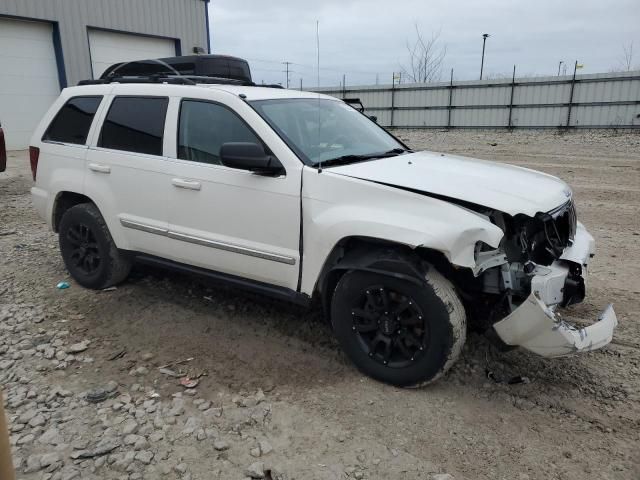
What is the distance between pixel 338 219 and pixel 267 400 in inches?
46.1

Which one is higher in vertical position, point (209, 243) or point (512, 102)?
point (512, 102)

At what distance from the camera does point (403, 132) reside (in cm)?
2433

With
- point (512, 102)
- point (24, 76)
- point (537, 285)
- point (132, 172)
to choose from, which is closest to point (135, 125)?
point (132, 172)

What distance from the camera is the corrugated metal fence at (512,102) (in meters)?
19.8

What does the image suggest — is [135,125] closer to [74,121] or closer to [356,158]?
[74,121]

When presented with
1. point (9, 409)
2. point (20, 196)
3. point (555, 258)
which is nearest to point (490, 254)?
point (555, 258)

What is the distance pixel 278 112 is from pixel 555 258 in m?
2.11

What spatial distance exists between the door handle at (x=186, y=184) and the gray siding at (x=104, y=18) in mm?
13916

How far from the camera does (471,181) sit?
10.6 feet

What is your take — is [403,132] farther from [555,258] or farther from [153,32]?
[555,258]

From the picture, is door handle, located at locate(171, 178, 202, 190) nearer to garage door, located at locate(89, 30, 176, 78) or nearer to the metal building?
the metal building

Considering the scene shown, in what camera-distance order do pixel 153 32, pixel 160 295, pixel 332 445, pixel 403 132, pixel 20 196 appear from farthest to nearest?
pixel 403 132, pixel 153 32, pixel 20 196, pixel 160 295, pixel 332 445

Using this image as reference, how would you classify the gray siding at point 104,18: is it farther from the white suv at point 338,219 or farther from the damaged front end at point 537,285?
the damaged front end at point 537,285

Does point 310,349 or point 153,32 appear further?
point 153,32
